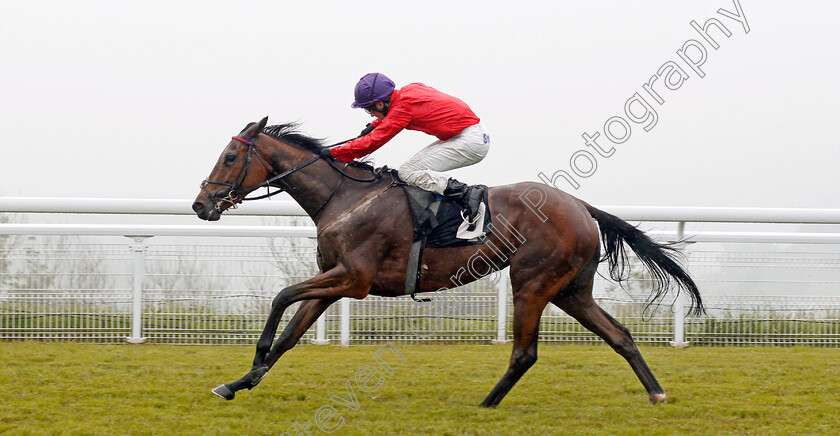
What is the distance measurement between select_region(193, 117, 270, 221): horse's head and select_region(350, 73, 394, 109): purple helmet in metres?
0.58

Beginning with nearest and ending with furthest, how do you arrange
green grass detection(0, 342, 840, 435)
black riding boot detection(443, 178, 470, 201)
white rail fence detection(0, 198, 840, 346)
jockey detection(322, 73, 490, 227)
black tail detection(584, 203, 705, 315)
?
green grass detection(0, 342, 840, 435) < jockey detection(322, 73, 490, 227) < black riding boot detection(443, 178, 470, 201) < black tail detection(584, 203, 705, 315) < white rail fence detection(0, 198, 840, 346)

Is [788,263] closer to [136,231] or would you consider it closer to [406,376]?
[406,376]

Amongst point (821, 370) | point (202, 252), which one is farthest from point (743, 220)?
point (202, 252)

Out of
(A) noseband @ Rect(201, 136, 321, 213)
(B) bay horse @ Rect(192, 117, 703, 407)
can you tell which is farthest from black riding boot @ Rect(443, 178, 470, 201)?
(A) noseband @ Rect(201, 136, 321, 213)

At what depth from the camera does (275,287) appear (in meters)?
6.67

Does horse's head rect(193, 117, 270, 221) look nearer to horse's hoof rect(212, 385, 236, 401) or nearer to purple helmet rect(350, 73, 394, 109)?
purple helmet rect(350, 73, 394, 109)

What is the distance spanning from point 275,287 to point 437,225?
239cm

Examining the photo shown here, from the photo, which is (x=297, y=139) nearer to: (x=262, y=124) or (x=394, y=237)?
(x=262, y=124)

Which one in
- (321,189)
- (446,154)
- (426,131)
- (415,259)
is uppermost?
(426,131)

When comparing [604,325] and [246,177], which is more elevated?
[246,177]

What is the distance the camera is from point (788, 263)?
6.89 metres

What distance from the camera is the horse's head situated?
4.64m

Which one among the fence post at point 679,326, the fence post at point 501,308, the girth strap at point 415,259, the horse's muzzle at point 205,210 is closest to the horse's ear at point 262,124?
the horse's muzzle at point 205,210

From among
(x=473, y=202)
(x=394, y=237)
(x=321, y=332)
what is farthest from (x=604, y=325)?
(x=321, y=332)
